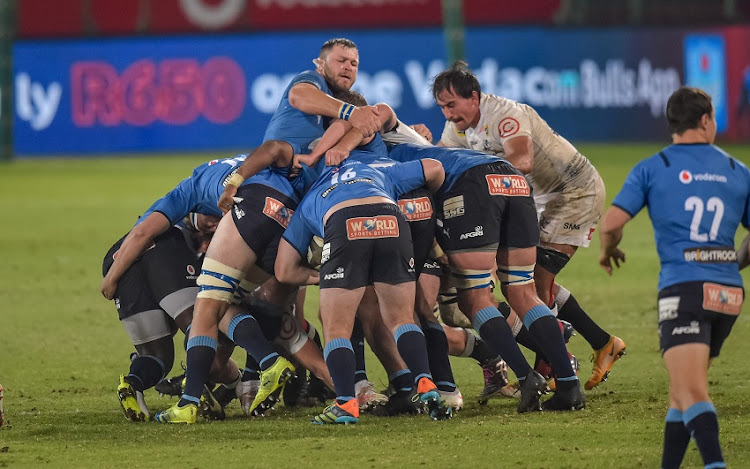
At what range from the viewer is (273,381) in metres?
7.40

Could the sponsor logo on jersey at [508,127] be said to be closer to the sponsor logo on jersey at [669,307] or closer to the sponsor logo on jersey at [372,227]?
the sponsor logo on jersey at [372,227]

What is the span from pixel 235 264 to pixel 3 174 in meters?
18.8

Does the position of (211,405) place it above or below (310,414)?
above

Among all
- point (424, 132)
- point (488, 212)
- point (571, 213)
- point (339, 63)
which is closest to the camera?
point (488, 212)

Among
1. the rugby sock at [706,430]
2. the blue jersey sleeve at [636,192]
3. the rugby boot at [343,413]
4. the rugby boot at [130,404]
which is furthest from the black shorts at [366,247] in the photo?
the rugby sock at [706,430]

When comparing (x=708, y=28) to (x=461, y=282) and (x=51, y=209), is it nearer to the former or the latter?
(x=51, y=209)

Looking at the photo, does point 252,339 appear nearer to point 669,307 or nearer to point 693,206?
point 669,307

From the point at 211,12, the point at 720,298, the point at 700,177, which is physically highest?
the point at 211,12

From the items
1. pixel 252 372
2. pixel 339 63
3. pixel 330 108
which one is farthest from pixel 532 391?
pixel 339 63

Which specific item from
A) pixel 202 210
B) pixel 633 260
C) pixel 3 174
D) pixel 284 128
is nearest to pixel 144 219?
pixel 202 210

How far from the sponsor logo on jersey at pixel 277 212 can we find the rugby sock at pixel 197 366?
832 mm

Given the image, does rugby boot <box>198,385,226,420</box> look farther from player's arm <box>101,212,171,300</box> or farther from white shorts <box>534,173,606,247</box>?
white shorts <box>534,173,606,247</box>

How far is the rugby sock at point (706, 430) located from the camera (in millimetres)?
5316

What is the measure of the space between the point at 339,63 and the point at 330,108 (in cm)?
54
